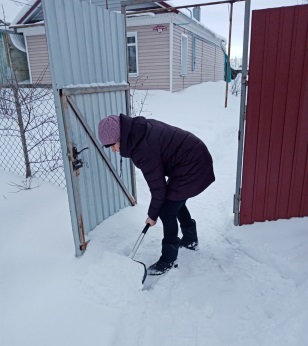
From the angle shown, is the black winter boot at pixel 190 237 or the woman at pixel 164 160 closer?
the woman at pixel 164 160

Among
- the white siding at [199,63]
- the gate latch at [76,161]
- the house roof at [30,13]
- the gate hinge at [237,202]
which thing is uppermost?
the house roof at [30,13]

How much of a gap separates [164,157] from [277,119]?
4.17 feet

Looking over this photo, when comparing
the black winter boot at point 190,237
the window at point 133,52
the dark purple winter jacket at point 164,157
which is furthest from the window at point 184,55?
the dark purple winter jacket at point 164,157

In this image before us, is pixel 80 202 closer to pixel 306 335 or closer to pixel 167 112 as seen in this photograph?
pixel 306 335

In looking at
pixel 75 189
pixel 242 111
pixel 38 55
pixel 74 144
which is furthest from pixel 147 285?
pixel 38 55

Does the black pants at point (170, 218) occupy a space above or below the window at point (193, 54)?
below

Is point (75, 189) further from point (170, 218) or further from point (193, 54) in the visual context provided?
point (193, 54)

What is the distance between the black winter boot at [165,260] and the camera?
2684 millimetres

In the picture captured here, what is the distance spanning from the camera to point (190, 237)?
9.89 feet

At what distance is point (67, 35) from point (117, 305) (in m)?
2.19

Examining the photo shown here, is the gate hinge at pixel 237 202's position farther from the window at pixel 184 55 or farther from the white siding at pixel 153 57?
the window at pixel 184 55

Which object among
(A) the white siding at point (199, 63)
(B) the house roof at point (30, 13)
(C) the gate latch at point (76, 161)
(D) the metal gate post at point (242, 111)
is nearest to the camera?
(C) the gate latch at point (76, 161)

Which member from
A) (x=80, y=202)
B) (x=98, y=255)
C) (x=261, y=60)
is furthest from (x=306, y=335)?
(x=261, y=60)

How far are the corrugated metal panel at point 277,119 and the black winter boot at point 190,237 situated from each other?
601 millimetres
